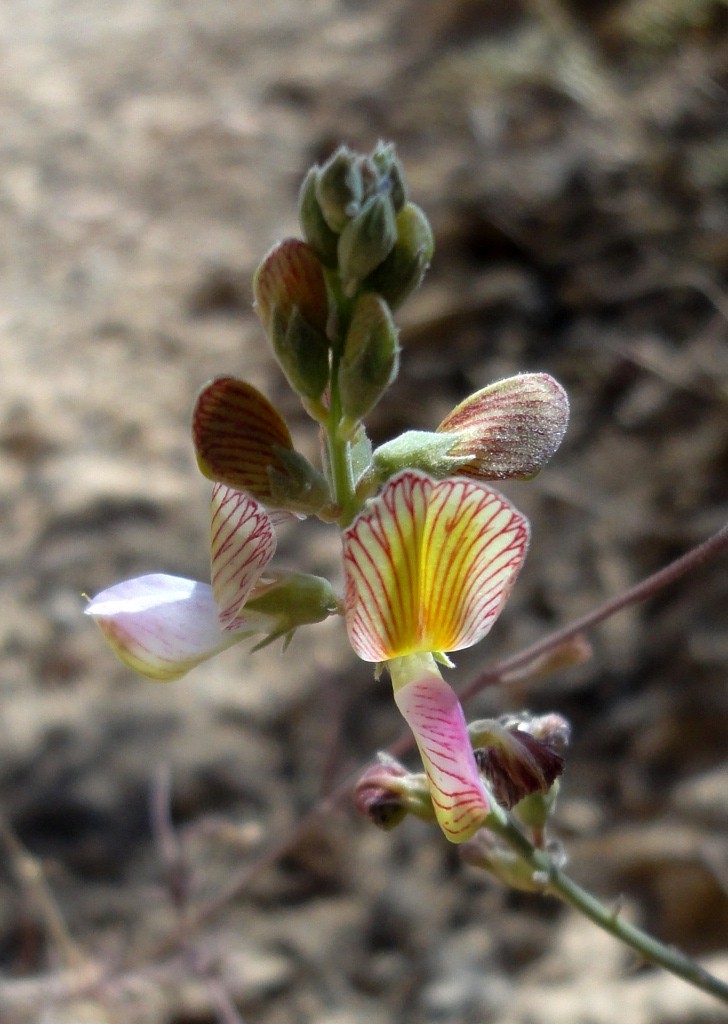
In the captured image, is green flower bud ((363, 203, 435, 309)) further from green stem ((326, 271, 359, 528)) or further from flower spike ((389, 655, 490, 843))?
flower spike ((389, 655, 490, 843))

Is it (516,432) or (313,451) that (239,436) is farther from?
(313,451)

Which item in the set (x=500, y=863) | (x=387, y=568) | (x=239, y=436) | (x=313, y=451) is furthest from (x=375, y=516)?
(x=313, y=451)

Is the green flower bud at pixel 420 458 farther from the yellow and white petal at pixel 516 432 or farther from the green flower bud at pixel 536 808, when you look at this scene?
the green flower bud at pixel 536 808

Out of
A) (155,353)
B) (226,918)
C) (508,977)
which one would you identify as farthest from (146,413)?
(508,977)

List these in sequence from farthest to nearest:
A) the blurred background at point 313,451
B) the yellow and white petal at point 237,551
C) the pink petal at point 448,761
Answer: the blurred background at point 313,451
the yellow and white petal at point 237,551
the pink petal at point 448,761

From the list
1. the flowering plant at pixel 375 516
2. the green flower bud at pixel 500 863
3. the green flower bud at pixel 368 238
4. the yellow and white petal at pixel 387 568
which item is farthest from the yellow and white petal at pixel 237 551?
the green flower bud at pixel 500 863

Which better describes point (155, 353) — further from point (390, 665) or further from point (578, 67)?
point (390, 665)
